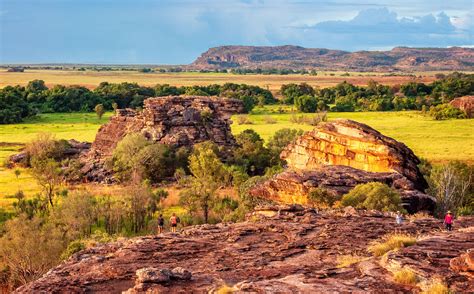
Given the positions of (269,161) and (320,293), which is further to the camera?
(269,161)

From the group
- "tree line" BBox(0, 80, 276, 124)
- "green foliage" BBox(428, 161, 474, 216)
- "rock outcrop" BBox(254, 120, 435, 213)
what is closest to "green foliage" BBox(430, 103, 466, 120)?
"tree line" BBox(0, 80, 276, 124)

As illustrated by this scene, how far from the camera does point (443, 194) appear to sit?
4078cm

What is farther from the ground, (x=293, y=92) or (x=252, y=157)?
(x=293, y=92)

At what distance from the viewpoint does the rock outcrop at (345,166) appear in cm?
3709

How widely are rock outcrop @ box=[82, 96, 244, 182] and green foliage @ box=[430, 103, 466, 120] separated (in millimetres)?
47879

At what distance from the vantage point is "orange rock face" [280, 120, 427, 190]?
42.7 meters

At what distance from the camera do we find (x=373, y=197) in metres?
33.5

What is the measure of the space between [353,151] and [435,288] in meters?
30.8

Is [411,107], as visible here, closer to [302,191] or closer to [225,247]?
[302,191]

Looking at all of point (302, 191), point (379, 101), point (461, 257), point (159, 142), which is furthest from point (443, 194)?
point (379, 101)

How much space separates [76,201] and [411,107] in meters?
98.4

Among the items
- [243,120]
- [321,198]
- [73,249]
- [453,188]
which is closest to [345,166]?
[321,198]

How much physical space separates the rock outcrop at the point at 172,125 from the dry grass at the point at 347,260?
4650cm

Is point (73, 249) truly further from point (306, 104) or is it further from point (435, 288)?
point (306, 104)
